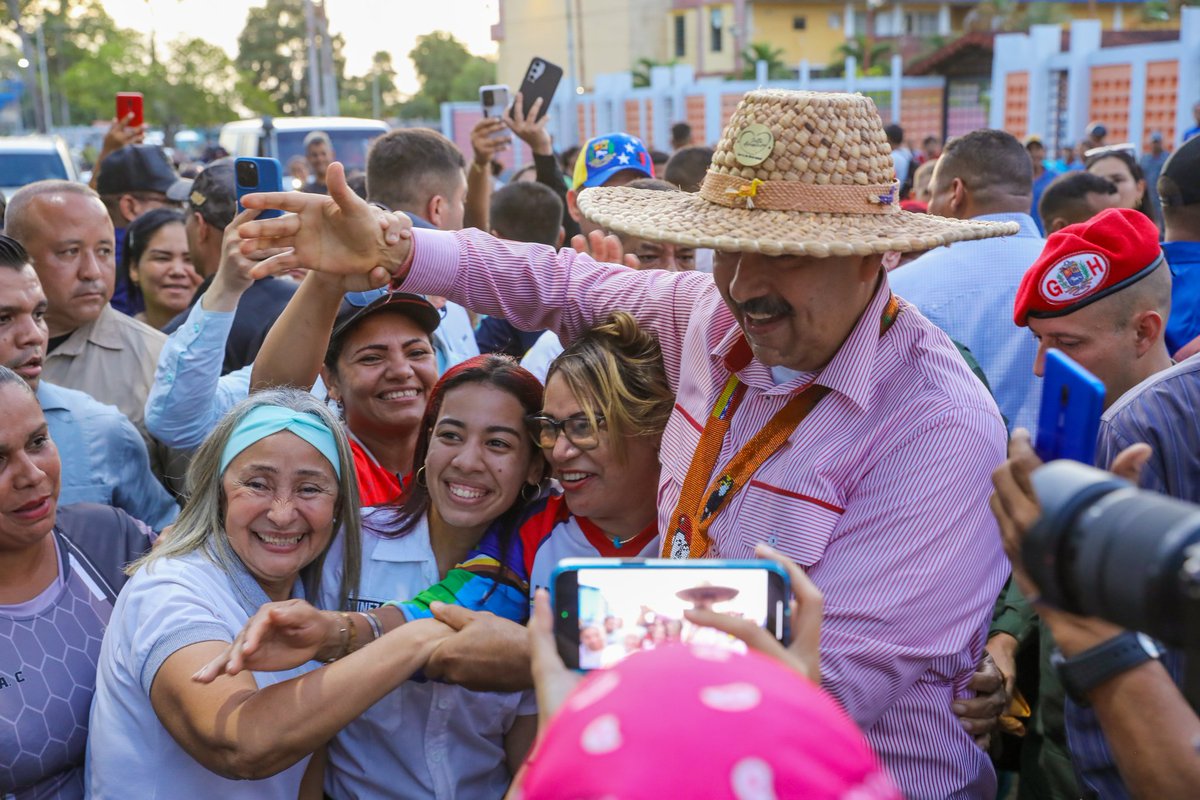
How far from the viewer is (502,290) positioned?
9.53ft

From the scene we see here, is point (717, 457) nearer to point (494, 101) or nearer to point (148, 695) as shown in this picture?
point (148, 695)

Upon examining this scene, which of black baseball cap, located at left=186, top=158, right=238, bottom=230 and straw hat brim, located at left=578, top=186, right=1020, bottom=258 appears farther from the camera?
black baseball cap, located at left=186, top=158, right=238, bottom=230

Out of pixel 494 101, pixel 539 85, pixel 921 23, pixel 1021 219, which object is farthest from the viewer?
pixel 921 23

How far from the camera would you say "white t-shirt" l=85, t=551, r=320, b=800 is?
2.38 meters

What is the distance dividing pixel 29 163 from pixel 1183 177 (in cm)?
1201

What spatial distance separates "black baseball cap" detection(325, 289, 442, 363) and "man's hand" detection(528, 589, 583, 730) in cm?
193

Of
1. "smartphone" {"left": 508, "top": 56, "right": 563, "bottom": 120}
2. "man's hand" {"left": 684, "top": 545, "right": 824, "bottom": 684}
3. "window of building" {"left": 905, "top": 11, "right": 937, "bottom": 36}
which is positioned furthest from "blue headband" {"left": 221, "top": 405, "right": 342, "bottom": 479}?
"window of building" {"left": 905, "top": 11, "right": 937, "bottom": 36}

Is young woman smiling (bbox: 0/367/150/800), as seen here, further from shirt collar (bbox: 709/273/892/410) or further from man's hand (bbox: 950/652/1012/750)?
man's hand (bbox: 950/652/1012/750)

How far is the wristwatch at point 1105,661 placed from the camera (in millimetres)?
1606

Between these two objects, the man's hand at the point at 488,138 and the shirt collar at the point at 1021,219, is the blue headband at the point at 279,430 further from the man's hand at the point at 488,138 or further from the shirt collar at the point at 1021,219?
the man's hand at the point at 488,138

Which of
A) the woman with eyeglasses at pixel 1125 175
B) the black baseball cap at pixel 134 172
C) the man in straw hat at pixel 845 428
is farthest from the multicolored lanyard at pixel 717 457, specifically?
the woman with eyeglasses at pixel 1125 175

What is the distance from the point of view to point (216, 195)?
206 inches

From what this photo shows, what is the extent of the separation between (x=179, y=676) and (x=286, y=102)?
77.9 meters

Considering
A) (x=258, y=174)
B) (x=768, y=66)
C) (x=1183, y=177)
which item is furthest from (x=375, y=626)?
(x=768, y=66)
